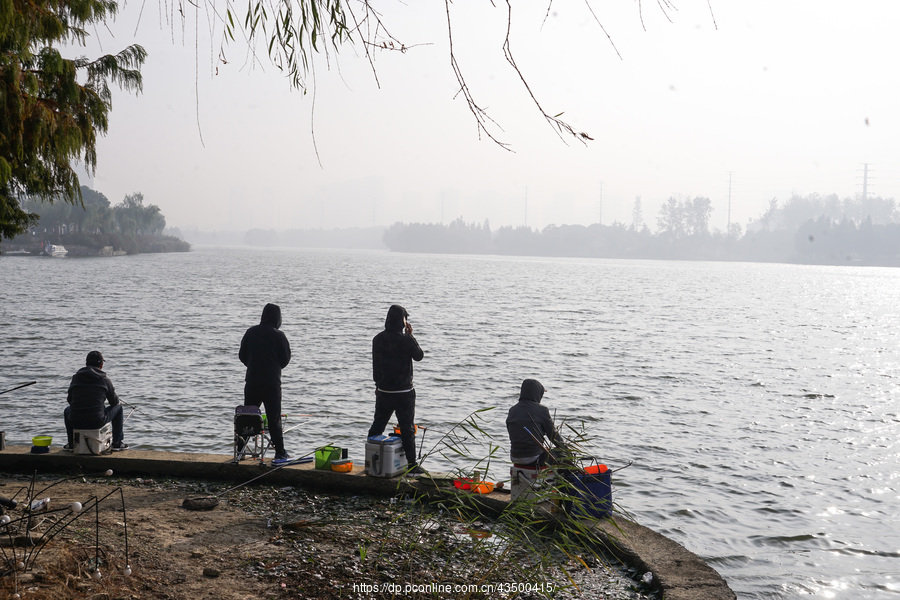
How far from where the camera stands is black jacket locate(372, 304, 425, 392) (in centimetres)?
840

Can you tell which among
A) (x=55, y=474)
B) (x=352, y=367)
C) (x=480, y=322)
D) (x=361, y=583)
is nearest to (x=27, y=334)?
(x=352, y=367)

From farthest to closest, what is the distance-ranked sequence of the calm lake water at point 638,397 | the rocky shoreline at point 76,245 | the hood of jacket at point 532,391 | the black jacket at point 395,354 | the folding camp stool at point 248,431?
the rocky shoreline at point 76,245, the calm lake water at point 638,397, the folding camp stool at point 248,431, the black jacket at point 395,354, the hood of jacket at point 532,391

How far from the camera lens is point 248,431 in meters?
8.59

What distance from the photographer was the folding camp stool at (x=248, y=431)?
335 inches

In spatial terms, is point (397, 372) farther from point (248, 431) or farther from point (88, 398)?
point (88, 398)

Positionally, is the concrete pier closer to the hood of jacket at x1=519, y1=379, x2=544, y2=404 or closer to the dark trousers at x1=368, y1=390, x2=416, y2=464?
the dark trousers at x1=368, y1=390, x2=416, y2=464

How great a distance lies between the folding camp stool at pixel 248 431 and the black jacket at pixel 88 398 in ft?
4.73

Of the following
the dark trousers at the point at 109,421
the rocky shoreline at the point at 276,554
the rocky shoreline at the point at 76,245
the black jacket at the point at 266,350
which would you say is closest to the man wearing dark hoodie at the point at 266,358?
the black jacket at the point at 266,350

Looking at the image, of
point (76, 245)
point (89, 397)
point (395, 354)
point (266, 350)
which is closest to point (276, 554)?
point (395, 354)

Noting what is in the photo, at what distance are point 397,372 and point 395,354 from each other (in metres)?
0.21

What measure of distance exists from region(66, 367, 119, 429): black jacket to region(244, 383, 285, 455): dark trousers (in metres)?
1.53

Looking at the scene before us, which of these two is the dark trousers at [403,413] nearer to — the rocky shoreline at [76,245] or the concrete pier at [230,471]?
the concrete pier at [230,471]

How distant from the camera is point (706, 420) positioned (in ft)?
56.5

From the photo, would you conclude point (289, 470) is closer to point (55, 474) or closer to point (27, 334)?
point (55, 474)
